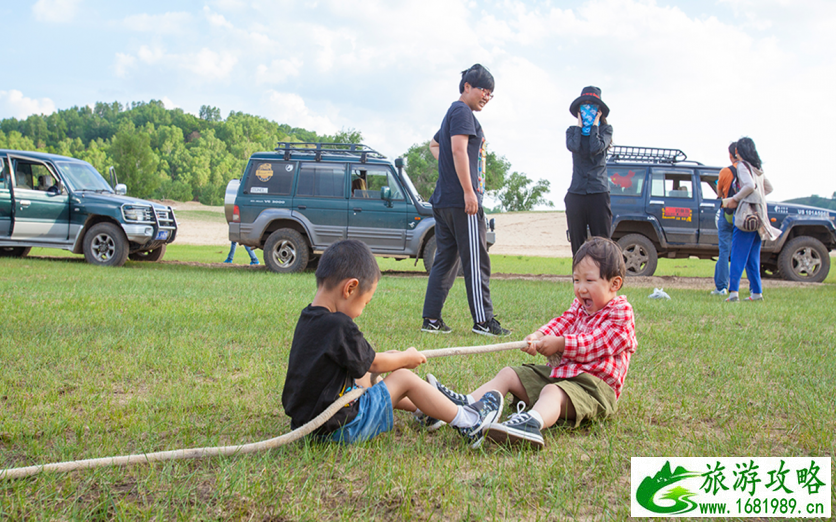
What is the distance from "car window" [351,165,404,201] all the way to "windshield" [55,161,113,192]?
17.6ft

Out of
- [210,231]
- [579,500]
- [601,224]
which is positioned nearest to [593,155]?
[601,224]

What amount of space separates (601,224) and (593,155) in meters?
0.64

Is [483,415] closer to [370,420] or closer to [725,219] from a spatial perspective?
[370,420]

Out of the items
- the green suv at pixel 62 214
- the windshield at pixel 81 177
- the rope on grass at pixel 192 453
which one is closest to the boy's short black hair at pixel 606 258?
the rope on grass at pixel 192 453

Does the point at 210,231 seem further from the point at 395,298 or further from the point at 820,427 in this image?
the point at 820,427

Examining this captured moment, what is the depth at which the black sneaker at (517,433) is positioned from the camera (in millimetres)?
Result: 2264

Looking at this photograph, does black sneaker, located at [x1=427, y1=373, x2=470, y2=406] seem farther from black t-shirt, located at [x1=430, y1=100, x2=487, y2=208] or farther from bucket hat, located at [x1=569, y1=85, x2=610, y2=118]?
bucket hat, located at [x1=569, y1=85, x2=610, y2=118]

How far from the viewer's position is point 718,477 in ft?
6.91

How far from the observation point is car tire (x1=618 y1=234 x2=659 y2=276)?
1192 centimetres

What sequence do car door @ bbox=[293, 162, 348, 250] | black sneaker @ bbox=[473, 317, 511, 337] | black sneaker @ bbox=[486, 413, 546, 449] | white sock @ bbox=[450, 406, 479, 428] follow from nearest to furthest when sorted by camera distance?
black sneaker @ bbox=[486, 413, 546, 449] → white sock @ bbox=[450, 406, 479, 428] → black sneaker @ bbox=[473, 317, 511, 337] → car door @ bbox=[293, 162, 348, 250]

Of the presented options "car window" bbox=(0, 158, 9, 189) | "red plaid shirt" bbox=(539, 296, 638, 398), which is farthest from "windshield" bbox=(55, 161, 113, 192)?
"red plaid shirt" bbox=(539, 296, 638, 398)

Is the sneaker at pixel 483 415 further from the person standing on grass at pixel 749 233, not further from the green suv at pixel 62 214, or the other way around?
the green suv at pixel 62 214

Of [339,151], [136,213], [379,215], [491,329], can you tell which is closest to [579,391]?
[491,329]

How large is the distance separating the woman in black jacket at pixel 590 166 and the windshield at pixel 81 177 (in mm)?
10662
